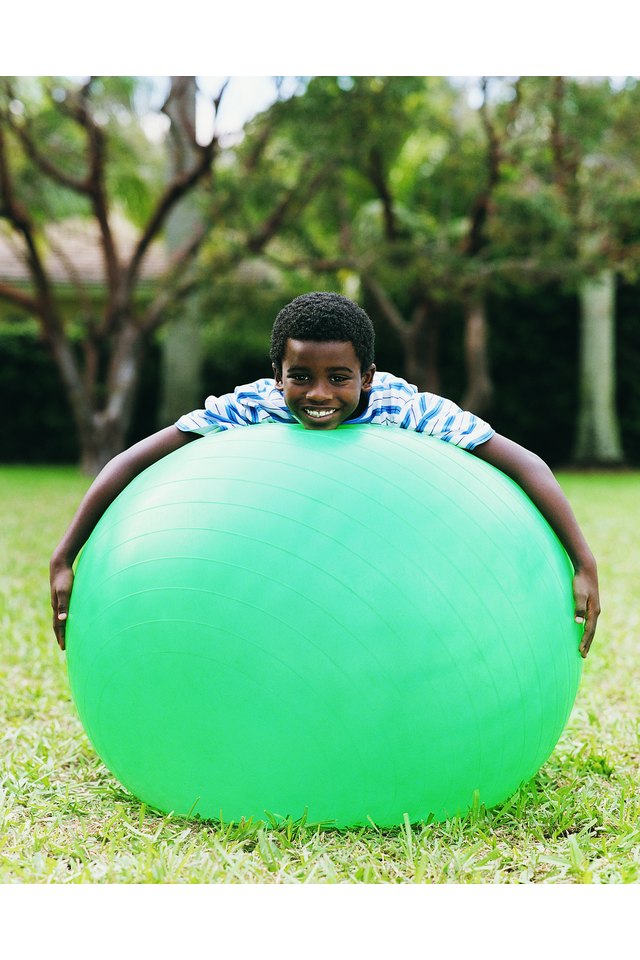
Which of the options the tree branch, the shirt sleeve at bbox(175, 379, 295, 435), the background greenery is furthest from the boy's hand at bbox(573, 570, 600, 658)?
the tree branch

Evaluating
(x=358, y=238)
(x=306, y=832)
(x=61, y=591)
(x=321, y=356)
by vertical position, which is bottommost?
(x=306, y=832)

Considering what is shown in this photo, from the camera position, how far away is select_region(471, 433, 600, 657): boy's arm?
118 inches

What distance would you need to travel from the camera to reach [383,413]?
3.18 metres

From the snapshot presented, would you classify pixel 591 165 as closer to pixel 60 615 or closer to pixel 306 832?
pixel 60 615

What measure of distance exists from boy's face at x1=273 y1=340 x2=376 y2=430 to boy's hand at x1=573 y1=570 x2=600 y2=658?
3.09 ft

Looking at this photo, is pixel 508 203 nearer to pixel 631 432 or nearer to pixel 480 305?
pixel 480 305

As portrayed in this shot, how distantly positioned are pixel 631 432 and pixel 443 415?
1608 centimetres

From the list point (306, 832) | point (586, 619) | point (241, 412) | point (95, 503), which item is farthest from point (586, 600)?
point (95, 503)

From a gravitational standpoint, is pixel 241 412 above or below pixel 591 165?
below

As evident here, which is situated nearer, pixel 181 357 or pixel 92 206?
pixel 92 206

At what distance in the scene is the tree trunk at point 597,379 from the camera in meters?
17.3

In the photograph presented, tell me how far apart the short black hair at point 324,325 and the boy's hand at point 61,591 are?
102 centimetres

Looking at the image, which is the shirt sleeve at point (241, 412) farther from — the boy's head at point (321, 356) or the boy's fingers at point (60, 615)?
the boy's fingers at point (60, 615)

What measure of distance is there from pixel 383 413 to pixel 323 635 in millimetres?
969
